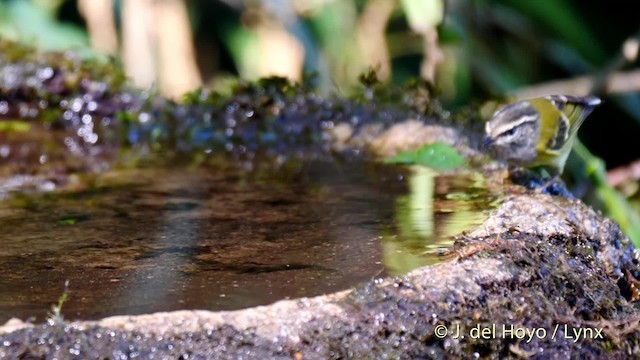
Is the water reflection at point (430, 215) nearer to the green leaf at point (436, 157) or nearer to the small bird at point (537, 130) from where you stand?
the green leaf at point (436, 157)

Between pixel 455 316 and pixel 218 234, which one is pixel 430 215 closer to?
pixel 218 234

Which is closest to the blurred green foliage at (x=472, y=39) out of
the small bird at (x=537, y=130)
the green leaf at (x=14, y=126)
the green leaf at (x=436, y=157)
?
the green leaf at (x=14, y=126)

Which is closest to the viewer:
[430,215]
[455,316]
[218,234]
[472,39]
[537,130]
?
[455,316]

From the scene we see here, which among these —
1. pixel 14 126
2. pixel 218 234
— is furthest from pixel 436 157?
pixel 14 126

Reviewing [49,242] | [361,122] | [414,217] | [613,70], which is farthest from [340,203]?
[613,70]

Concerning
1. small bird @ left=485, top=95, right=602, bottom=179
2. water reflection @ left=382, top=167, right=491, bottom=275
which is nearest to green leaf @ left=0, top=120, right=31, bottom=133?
water reflection @ left=382, top=167, right=491, bottom=275
